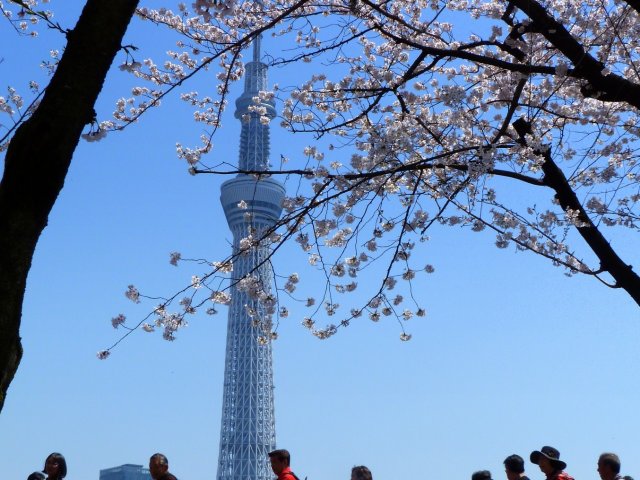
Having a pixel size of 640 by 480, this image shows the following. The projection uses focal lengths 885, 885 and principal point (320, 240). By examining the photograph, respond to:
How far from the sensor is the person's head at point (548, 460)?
5.60 meters

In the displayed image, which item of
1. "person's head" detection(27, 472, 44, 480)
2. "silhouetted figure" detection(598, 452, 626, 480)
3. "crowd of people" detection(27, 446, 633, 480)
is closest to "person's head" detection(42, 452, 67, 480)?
"crowd of people" detection(27, 446, 633, 480)

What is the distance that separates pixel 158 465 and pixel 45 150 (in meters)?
3.01

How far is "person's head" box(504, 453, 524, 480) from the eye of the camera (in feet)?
19.4

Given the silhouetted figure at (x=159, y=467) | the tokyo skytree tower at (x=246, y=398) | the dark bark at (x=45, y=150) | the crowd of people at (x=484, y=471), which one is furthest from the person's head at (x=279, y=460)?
the tokyo skytree tower at (x=246, y=398)

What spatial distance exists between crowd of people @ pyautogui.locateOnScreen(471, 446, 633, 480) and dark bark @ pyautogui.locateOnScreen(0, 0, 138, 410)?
3698 millimetres

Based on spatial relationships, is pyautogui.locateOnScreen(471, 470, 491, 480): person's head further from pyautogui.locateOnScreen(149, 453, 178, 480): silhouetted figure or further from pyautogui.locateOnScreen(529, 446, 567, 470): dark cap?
pyautogui.locateOnScreen(149, 453, 178, 480): silhouetted figure

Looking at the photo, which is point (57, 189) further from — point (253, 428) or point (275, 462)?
point (253, 428)

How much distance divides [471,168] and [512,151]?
0.74m

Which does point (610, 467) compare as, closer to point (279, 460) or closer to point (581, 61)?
point (279, 460)

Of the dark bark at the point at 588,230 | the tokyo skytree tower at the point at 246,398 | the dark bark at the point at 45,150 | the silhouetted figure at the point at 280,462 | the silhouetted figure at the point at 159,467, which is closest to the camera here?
the dark bark at the point at 45,150

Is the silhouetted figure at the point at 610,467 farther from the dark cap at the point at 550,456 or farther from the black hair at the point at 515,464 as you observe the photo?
the black hair at the point at 515,464

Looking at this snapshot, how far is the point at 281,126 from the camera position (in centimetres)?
763

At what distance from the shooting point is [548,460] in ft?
18.4

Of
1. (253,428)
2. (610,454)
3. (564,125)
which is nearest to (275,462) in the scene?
(610,454)
